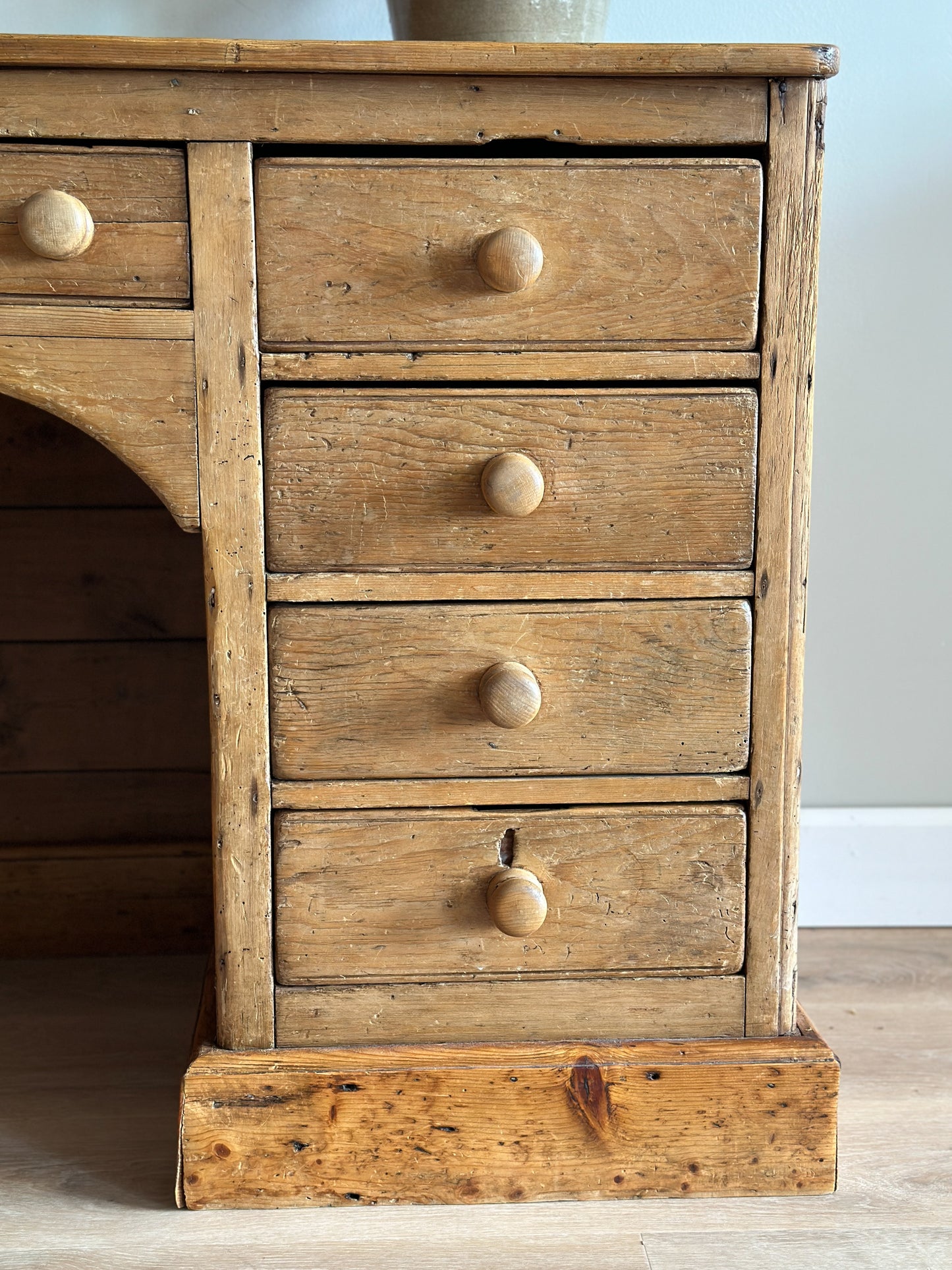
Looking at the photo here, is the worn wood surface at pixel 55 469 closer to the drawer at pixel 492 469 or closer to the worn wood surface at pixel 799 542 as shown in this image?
the drawer at pixel 492 469

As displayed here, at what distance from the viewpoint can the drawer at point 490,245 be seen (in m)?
0.87

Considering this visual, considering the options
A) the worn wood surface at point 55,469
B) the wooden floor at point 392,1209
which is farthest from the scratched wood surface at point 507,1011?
the worn wood surface at point 55,469

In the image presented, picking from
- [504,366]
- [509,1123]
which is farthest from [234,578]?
[509,1123]

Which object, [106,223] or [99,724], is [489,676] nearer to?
[106,223]

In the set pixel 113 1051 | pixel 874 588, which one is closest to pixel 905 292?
pixel 874 588

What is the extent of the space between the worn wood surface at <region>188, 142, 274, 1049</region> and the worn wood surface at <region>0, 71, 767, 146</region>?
0.11 ft

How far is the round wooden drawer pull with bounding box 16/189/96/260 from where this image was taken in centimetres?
83

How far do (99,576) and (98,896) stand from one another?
0.41m

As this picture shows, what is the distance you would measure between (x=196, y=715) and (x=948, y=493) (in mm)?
1036

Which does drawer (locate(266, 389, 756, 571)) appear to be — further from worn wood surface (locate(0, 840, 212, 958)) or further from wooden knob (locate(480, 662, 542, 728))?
worn wood surface (locate(0, 840, 212, 958))

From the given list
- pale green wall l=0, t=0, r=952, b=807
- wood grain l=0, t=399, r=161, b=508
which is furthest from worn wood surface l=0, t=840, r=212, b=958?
pale green wall l=0, t=0, r=952, b=807

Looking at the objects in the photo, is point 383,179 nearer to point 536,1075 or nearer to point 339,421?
point 339,421

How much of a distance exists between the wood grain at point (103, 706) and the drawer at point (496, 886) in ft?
1.68

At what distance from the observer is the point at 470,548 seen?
91 cm
